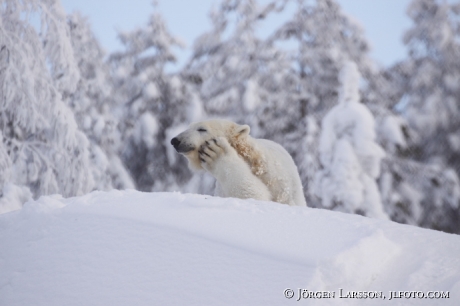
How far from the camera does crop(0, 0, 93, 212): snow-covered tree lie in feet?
20.3

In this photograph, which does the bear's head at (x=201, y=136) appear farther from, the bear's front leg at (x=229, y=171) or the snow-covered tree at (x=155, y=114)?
the snow-covered tree at (x=155, y=114)

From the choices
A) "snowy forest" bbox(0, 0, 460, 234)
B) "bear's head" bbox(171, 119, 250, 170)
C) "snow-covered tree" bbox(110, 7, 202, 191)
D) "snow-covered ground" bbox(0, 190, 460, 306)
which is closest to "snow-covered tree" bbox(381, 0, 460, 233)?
"snowy forest" bbox(0, 0, 460, 234)

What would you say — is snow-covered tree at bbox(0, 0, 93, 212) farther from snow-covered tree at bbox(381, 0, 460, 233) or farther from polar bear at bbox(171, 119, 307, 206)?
snow-covered tree at bbox(381, 0, 460, 233)

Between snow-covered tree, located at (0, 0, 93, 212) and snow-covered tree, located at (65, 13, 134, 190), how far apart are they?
376 centimetres

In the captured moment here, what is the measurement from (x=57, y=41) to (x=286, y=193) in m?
4.75

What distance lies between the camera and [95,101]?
44.0 ft

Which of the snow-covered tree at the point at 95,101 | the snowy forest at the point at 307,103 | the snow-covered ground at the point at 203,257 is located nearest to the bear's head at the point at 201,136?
the snow-covered ground at the point at 203,257

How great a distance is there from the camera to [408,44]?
12.8 meters

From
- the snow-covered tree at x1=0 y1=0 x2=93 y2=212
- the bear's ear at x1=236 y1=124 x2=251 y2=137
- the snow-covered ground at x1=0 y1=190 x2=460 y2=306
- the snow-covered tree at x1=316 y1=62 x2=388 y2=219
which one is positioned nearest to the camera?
the snow-covered ground at x1=0 y1=190 x2=460 y2=306

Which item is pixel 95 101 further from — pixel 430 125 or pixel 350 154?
pixel 430 125

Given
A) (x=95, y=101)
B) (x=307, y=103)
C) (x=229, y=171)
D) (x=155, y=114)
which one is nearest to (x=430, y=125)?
(x=307, y=103)

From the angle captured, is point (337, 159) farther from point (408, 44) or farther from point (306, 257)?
point (306, 257)

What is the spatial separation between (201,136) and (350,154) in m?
6.13

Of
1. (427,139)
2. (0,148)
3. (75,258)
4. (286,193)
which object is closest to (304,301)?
(75,258)
